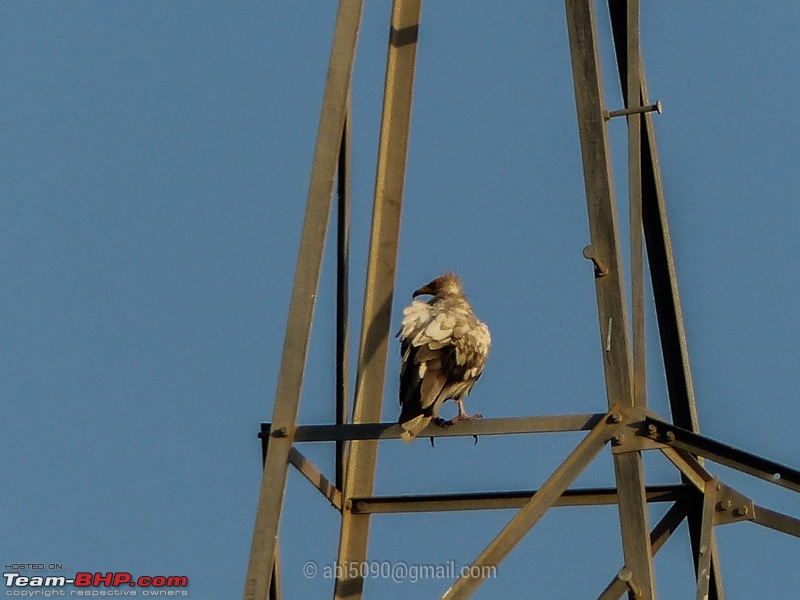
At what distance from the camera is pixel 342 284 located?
11898 mm

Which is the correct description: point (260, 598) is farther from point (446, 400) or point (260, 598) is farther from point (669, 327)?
point (669, 327)

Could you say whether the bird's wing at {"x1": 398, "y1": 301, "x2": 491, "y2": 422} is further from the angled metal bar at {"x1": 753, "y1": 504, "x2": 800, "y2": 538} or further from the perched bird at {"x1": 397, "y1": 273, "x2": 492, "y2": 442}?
the angled metal bar at {"x1": 753, "y1": 504, "x2": 800, "y2": 538}

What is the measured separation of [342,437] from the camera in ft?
34.1

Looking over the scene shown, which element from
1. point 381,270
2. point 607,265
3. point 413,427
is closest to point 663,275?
point 607,265

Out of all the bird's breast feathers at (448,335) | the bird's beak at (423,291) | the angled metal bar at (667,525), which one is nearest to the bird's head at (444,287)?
the bird's beak at (423,291)

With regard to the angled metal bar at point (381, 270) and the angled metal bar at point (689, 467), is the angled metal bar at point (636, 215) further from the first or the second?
the angled metal bar at point (381, 270)

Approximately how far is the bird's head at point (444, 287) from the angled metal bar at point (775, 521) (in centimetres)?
317

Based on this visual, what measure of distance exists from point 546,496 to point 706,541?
1.18m

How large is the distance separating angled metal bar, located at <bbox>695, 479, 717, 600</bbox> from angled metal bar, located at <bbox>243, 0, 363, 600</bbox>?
2576mm

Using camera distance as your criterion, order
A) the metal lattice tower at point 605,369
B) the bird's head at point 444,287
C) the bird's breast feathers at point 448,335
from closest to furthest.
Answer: the metal lattice tower at point 605,369 < the bird's breast feathers at point 448,335 < the bird's head at point 444,287

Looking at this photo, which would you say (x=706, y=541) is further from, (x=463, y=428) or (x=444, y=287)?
(x=444, y=287)

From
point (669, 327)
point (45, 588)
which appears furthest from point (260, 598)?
point (45, 588)

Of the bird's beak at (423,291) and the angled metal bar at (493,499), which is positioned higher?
the bird's beak at (423,291)

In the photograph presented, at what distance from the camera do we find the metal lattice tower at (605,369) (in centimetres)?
961
